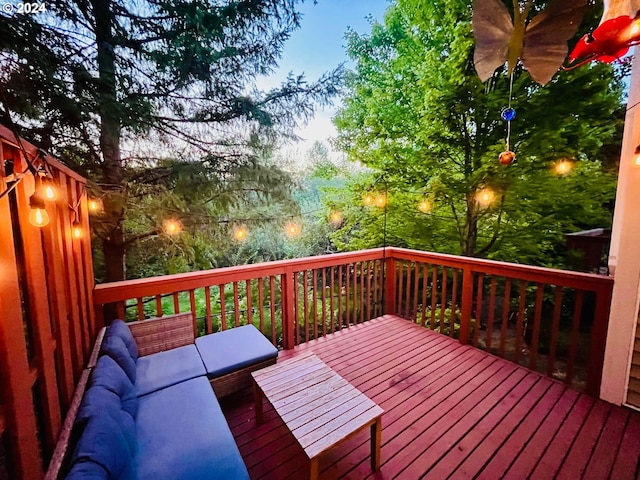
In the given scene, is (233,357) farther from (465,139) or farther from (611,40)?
(465,139)

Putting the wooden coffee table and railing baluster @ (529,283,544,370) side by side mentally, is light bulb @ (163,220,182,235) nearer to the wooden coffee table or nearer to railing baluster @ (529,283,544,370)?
the wooden coffee table

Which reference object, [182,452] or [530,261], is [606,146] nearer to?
[530,261]

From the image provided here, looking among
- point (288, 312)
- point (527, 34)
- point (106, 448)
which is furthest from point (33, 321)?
point (527, 34)

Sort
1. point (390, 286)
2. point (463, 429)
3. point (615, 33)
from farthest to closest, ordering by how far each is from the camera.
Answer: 1. point (390, 286)
2. point (463, 429)
3. point (615, 33)

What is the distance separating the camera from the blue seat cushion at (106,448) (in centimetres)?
102

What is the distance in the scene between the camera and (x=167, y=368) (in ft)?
6.73

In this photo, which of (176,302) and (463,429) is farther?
(176,302)

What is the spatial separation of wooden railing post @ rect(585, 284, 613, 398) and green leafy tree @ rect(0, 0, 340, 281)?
4.36 meters

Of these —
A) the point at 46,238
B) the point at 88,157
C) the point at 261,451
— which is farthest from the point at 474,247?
the point at 88,157

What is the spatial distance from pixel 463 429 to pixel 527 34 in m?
2.48

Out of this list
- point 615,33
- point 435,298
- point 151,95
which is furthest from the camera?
point 151,95

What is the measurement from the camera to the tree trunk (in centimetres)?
328

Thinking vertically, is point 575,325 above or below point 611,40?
below

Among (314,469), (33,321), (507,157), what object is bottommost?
(314,469)
